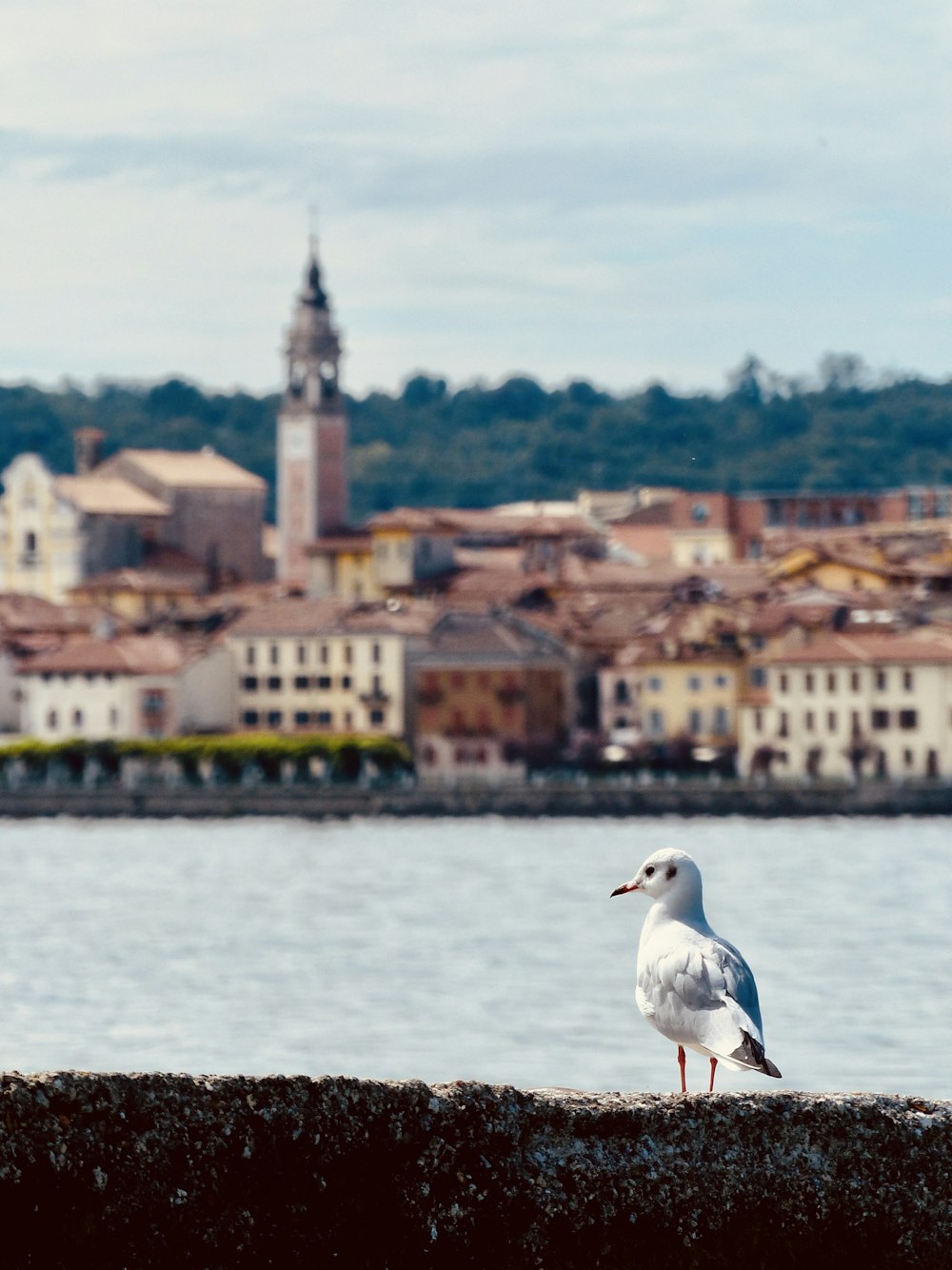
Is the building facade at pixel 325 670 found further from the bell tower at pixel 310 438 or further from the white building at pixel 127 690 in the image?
the bell tower at pixel 310 438

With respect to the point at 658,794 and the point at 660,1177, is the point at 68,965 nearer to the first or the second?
the point at 660,1177

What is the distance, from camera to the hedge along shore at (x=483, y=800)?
71.6 m

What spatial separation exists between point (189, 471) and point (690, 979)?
99.8 m

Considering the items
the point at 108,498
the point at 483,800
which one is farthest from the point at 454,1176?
the point at 108,498

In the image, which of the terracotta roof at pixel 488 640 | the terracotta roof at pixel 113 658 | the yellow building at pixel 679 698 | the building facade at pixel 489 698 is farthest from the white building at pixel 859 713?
the terracotta roof at pixel 113 658

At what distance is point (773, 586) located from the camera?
8844 cm

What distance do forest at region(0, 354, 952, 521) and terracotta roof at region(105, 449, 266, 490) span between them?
143ft

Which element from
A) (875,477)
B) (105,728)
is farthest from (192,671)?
(875,477)

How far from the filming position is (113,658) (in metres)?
82.4

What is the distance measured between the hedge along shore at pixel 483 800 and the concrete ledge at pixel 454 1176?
66.1m

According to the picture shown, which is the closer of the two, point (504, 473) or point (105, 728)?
point (105, 728)

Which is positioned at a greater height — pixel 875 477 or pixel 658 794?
pixel 875 477

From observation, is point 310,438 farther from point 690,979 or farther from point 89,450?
point 690,979

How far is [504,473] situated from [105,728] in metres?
77.1
